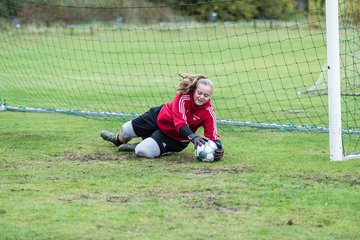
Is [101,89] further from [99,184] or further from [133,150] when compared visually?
[99,184]

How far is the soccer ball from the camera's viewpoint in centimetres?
790

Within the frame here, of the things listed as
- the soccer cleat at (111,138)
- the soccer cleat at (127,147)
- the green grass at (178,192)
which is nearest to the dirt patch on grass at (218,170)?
the green grass at (178,192)

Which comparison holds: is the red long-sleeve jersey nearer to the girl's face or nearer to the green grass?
the girl's face

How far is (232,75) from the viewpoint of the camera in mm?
18312

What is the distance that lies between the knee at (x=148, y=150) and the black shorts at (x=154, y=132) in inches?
2.1

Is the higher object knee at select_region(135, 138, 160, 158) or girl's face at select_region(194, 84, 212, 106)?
girl's face at select_region(194, 84, 212, 106)

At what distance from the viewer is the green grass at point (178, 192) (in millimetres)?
5457

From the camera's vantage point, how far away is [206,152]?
7902mm

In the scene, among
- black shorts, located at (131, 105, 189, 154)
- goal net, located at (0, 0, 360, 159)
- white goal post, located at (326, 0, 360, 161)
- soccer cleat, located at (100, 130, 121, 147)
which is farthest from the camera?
goal net, located at (0, 0, 360, 159)

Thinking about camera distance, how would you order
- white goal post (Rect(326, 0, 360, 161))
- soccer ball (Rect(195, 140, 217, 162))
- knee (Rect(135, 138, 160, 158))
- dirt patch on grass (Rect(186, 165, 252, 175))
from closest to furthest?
dirt patch on grass (Rect(186, 165, 252, 175)) → white goal post (Rect(326, 0, 360, 161)) → soccer ball (Rect(195, 140, 217, 162)) → knee (Rect(135, 138, 160, 158))

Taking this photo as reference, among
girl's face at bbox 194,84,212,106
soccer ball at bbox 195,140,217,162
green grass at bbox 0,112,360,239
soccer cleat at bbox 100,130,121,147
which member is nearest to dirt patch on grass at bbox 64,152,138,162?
green grass at bbox 0,112,360,239

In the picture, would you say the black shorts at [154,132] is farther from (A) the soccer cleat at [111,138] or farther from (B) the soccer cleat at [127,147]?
(A) the soccer cleat at [111,138]

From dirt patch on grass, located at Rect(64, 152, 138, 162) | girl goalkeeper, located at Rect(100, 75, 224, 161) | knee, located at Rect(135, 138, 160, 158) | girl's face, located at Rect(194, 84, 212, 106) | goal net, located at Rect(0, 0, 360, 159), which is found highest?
girl's face, located at Rect(194, 84, 212, 106)

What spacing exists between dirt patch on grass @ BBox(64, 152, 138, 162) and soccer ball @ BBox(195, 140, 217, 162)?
2.42 ft
